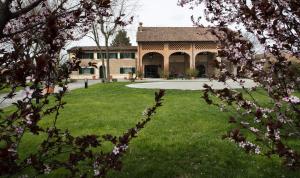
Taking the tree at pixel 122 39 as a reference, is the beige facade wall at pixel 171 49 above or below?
below

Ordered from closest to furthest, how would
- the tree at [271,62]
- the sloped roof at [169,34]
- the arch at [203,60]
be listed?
1. the tree at [271,62]
2. the sloped roof at [169,34]
3. the arch at [203,60]

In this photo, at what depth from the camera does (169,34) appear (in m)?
60.3

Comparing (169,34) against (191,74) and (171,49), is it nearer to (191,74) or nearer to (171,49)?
(171,49)

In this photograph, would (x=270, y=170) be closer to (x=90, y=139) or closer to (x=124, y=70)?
(x=90, y=139)

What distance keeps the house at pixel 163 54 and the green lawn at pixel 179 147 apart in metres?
42.7

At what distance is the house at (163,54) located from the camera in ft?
194

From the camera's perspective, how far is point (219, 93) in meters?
4.30

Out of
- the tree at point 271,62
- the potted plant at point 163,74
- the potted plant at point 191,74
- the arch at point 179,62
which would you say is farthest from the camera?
the arch at point 179,62

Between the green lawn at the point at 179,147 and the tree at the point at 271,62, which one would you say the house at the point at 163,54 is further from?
the tree at the point at 271,62

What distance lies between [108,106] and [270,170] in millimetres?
11078

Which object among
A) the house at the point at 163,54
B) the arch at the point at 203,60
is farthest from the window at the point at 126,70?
the arch at the point at 203,60

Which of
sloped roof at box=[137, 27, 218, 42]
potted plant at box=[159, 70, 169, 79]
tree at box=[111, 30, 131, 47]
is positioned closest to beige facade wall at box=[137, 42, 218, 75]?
sloped roof at box=[137, 27, 218, 42]

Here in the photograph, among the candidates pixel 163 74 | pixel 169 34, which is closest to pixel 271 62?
pixel 163 74

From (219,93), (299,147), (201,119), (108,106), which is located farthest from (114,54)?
(219,93)
